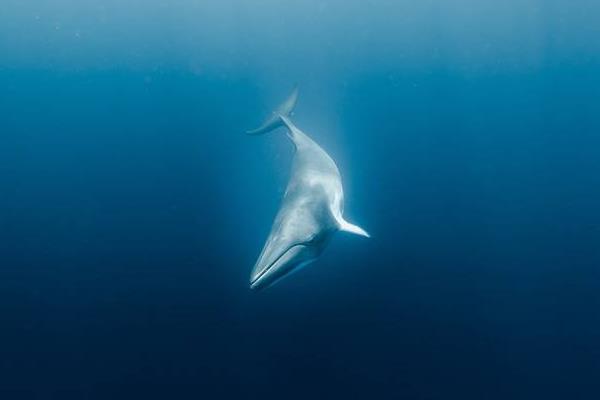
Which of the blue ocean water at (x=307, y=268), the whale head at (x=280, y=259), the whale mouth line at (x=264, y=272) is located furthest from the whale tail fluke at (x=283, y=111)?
the whale mouth line at (x=264, y=272)

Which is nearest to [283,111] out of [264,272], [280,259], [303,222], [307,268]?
[307,268]

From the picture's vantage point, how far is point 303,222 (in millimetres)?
6090

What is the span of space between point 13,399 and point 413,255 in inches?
400

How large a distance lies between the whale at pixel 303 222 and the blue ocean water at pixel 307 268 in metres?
4.01

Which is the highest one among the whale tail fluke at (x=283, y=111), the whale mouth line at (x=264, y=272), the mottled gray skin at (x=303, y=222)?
the whale tail fluke at (x=283, y=111)

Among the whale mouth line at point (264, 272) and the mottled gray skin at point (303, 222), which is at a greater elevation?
the mottled gray skin at point (303, 222)

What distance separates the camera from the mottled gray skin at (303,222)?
5.27 metres

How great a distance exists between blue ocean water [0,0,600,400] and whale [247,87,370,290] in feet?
13.2

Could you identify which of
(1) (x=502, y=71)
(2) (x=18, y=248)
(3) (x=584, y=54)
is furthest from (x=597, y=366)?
(3) (x=584, y=54)

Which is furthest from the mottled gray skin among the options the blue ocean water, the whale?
the blue ocean water

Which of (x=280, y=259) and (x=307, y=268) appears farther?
(x=307, y=268)

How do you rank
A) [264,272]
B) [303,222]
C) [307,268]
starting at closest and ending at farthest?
[264,272] < [303,222] < [307,268]

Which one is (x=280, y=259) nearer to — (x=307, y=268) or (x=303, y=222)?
(x=303, y=222)

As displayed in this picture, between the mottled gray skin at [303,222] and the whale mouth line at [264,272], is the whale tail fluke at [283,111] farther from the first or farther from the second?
the whale mouth line at [264,272]
